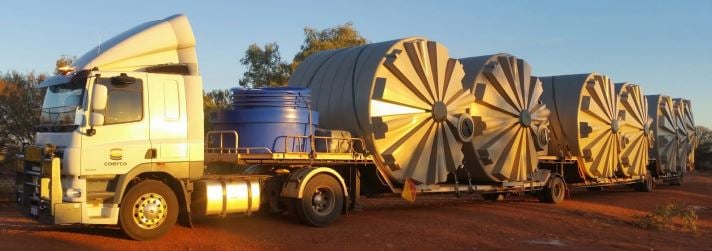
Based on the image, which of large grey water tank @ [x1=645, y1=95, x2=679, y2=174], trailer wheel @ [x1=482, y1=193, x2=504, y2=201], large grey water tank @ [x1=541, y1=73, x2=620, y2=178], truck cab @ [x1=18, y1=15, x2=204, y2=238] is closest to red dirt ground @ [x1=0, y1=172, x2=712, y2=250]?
truck cab @ [x1=18, y1=15, x2=204, y2=238]

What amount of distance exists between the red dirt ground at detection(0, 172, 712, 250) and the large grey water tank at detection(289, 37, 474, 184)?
136 cm

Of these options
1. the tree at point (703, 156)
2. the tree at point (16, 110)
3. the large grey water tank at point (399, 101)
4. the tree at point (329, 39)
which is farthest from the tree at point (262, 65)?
the tree at point (703, 156)

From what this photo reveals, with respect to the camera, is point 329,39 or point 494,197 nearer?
point 494,197

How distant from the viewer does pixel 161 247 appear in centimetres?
935

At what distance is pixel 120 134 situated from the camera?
9.66 m

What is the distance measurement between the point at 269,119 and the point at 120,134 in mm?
2922

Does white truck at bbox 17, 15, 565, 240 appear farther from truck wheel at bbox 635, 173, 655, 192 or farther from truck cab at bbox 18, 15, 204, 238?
truck wheel at bbox 635, 173, 655, 192

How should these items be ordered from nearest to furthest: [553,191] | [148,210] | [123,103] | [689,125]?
[123,103], [148,210], [553,191], [689,125]

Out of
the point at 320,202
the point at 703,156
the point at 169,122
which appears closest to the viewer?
the point at 169,122

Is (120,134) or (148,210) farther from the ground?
(120,134)

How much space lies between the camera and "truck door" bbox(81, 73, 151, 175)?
30.9ft

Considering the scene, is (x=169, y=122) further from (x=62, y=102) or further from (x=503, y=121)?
(x=503, y=121)

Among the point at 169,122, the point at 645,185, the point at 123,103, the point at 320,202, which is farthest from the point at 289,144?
the point at 645,185

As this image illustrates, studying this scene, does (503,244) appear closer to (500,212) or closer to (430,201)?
(500,212)
